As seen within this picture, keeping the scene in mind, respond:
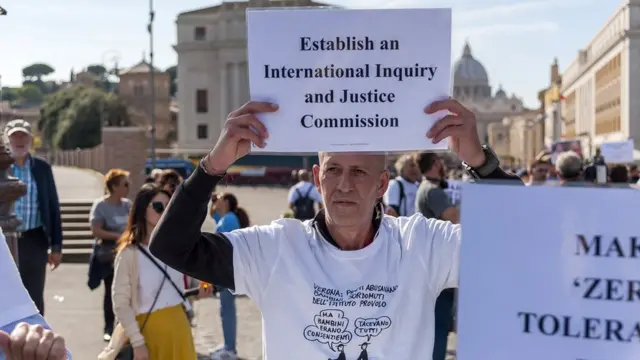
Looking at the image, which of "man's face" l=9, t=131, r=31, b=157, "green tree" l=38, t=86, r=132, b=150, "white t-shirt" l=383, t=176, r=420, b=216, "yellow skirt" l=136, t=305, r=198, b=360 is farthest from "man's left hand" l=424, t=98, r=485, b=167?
"green tree" l=38, t=86, r=132, b=150

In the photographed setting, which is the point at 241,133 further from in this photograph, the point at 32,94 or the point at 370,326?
the point at 32,94

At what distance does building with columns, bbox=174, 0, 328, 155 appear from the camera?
8325 cm

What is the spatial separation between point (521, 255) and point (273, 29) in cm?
116

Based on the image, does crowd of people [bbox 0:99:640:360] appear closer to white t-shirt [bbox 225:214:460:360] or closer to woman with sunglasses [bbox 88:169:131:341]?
white t-shirt [bbox 225:214:460:360]

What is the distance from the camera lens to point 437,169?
7.32 metres

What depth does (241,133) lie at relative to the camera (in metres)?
2.66

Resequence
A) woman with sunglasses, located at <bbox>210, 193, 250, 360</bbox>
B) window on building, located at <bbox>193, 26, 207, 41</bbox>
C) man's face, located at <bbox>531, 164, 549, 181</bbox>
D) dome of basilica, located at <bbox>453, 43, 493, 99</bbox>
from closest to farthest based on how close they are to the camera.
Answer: woman with sunglasses, located at <bbox>210, 193, 250, 360</bbox> < man's face, located at <bbox>531, 164, 549, 181</bbox> < window on building, located at <bbox>193, 26, 207, 41</bbox> < dome of basilica, located at <bbox>453, 43, 493, 99</bbox>

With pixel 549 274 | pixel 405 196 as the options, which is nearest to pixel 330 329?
pixel 549 274

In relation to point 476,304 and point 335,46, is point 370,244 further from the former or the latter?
point 476,304

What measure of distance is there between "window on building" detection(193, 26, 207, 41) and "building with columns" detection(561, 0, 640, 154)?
35563 mm

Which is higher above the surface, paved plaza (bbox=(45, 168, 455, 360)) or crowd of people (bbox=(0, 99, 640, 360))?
crowd of people (bbox=(0, 99, 640, 360))

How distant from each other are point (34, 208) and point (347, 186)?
490 cm

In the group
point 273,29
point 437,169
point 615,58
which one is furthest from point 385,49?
point 615,58

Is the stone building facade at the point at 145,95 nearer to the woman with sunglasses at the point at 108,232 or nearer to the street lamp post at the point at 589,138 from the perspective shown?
the street lamp post at the point at 589,138
